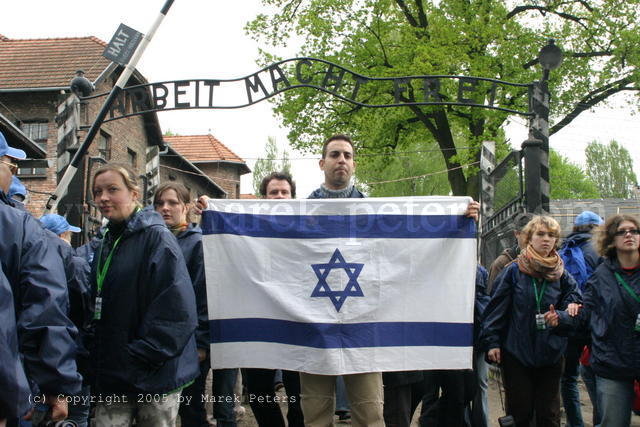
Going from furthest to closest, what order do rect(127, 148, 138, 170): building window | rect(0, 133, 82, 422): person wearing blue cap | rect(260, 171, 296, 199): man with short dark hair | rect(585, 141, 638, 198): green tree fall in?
rect(585, 141, 638, 198): green tree → rect(127, 148, 138, 170): building window → rect(260, 171, 296, 199): man with short dark hair → rect(0, 133, 82, 422): person wearing blue cap

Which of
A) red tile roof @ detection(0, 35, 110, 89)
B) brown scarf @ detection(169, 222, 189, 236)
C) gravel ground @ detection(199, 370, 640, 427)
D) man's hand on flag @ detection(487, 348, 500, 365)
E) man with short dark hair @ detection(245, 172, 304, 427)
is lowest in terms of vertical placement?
gravel ground @ detection(199, 370, 640, 427)

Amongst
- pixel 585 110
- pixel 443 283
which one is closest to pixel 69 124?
pixel 443 283

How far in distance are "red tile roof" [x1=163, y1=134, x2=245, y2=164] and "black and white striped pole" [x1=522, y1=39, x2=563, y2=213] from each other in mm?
37973

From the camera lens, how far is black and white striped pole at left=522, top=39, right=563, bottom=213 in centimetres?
859

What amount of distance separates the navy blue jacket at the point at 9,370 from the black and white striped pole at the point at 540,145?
7.44m

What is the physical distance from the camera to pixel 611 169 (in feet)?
288

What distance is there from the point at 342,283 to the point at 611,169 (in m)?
92.2

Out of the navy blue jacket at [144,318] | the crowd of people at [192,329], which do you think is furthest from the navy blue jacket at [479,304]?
the navy blue jacket at [144,318]

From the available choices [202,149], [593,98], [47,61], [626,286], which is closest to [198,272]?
[626,286]

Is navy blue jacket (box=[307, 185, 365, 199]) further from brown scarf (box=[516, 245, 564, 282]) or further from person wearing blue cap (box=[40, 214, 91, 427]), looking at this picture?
person wearing blue cap (box=[40, 214, 91, 427])

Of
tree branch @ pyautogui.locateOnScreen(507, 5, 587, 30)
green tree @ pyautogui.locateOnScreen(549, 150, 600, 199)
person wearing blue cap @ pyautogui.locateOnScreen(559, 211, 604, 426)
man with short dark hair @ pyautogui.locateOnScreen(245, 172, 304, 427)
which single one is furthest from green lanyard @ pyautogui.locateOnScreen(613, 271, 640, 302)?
green tree @ pyautogui.locateOnScreen(549, 150, 600, 199)

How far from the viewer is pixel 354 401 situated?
13.8 feet

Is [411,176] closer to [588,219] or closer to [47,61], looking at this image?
[47,61]

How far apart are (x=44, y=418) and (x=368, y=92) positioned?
2036cm
